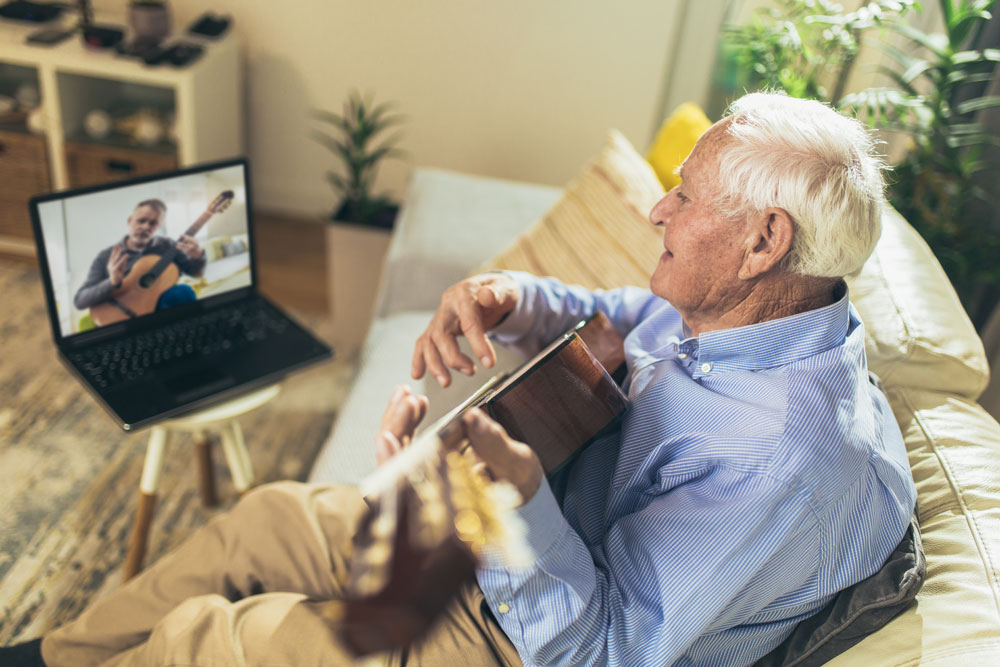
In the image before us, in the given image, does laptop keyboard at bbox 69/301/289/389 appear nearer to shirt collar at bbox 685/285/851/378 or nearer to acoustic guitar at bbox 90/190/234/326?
acoustic guitar at bbox 90/190/234/326

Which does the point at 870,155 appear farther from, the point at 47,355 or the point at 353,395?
the point at 47,355

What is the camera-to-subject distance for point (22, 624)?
1.52 meters

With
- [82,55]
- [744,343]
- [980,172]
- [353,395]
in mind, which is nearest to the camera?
[744,343]

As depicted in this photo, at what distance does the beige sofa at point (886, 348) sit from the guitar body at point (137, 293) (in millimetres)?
410

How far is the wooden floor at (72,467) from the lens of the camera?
1614 millimetres

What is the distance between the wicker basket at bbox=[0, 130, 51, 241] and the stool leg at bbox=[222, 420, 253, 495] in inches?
58.4

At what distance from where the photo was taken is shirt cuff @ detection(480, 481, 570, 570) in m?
0.86

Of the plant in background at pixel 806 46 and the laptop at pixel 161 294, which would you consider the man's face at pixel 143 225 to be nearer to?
the laptop at pixel 161 294

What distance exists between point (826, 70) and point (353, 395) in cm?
130

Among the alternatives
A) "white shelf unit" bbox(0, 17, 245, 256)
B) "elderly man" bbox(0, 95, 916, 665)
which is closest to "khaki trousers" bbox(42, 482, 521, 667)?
"elderly man" bbox(0, 95, 916, 665)

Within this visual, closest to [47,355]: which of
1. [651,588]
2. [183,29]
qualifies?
[183,29]

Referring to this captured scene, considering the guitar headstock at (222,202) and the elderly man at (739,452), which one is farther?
the guitar headstock at (222,202)

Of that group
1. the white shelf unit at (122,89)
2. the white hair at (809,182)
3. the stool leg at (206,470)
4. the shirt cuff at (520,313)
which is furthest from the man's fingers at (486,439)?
the white shelf unit at (122,89)

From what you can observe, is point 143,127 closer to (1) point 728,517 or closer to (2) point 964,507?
(1) point 728,517
